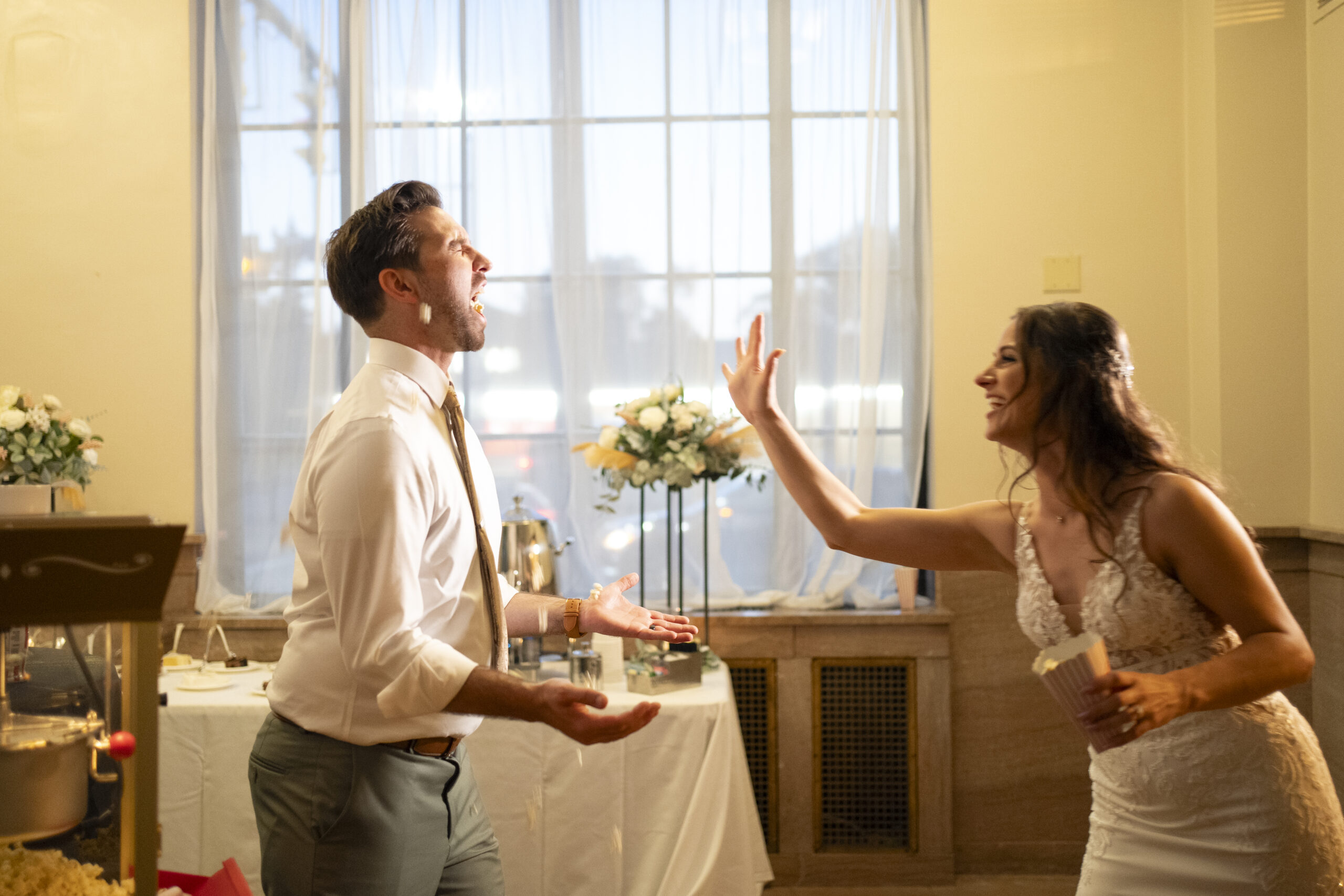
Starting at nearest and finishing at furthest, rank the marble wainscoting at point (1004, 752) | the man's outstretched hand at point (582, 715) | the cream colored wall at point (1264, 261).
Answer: the man's outstretched hand at point (582, 715), the cream colored wall at point (1264, 261), the marble wainscoting at point (1004, 752)

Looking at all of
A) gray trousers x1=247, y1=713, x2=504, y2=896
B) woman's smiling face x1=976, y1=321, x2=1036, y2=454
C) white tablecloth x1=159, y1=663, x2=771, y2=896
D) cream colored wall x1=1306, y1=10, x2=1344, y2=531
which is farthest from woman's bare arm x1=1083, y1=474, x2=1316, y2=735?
cream colored wall x1=1306, y1=10, x2=1344, y2=531

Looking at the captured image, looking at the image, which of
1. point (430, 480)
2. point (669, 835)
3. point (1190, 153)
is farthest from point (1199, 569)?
point (1190, 153)

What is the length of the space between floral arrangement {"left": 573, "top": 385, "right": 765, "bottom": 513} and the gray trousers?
1539 millimetres

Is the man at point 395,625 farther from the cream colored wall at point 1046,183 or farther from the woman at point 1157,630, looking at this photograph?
the cream colored wall at point 1046,183

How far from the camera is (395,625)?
1.32 m

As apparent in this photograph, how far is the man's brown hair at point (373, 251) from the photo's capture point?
1636mm

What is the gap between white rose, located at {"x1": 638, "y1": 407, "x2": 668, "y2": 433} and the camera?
2.97 meters

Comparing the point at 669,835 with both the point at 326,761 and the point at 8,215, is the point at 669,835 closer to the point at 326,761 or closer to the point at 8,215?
the point at 326,761

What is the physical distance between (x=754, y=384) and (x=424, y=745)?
0.87 meters

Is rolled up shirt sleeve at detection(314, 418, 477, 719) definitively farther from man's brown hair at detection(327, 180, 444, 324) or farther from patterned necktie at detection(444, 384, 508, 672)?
man's brown hair at detection(327, 180, 444, 324)

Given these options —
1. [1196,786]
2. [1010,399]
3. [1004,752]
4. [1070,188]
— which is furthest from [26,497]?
[1070,188]

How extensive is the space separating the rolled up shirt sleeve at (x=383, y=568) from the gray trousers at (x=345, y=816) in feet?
0.43

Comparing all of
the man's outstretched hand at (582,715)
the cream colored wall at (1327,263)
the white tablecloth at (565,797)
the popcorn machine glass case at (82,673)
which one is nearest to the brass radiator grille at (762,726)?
the white tablecloth at (565,797)

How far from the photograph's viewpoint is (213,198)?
3586 mm
